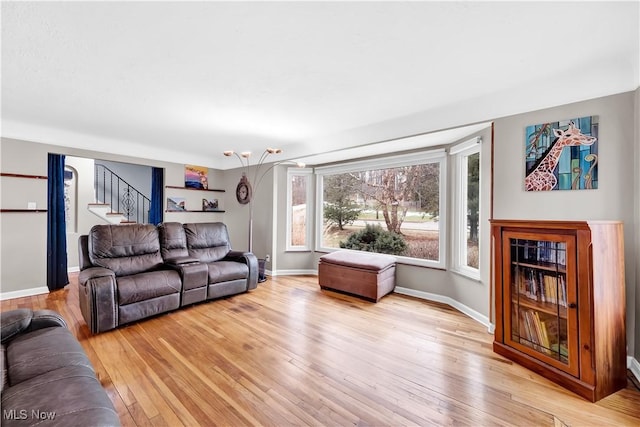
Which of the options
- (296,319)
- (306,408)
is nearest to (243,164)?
(296,319)

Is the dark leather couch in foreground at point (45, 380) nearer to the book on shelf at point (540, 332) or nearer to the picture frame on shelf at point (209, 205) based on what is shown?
the book on shelf at point (540, 332)

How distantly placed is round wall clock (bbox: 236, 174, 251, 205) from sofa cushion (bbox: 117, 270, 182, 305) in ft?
7.16

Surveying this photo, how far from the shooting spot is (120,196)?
22.0ft

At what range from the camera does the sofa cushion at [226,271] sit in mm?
3546

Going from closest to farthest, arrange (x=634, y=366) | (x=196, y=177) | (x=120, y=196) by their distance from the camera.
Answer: (x=634, y=366) → (x=196, y=177) → (x=120, y=196)

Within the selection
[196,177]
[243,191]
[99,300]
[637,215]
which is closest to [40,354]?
[99,300]

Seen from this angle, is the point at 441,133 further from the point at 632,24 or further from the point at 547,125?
the point at 632,24

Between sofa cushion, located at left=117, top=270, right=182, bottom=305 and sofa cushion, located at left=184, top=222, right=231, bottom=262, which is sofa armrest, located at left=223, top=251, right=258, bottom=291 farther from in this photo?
sofa cushion, located at left=117, top=270, right=182, bottom=305

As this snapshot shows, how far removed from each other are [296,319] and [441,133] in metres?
2.71

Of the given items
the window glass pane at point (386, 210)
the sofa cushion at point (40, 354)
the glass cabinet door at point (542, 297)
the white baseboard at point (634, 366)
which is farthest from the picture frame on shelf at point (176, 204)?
the white baseboard at point (634, 366)

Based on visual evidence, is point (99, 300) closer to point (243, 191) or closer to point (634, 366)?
point (243, 191)

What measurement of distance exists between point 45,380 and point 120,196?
6929 millimetres

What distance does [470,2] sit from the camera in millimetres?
1438

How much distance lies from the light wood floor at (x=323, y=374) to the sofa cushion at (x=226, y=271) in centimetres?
52
